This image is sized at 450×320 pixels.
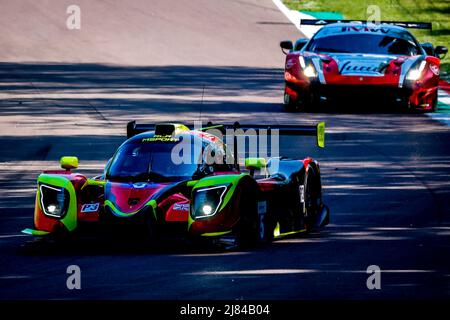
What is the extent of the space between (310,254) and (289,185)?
1505 mm

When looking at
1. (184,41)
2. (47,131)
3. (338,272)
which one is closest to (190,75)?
(184,41)

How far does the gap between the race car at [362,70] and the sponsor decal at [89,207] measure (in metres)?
10.2

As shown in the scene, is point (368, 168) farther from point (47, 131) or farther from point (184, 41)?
point (184, 41)

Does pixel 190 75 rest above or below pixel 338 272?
above

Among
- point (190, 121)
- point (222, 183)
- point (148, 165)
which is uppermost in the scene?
point (190, 121)

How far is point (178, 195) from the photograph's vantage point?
11.3m

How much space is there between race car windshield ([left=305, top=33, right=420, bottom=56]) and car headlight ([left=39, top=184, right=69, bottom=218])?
1110cm

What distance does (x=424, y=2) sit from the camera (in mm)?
41844

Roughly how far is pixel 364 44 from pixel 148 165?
36.1ft

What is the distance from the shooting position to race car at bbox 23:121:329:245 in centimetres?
1106

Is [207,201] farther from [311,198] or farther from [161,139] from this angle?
[311,198]
